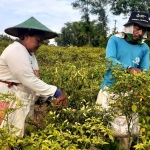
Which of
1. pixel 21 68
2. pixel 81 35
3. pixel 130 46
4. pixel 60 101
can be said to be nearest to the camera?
pixel 21 68

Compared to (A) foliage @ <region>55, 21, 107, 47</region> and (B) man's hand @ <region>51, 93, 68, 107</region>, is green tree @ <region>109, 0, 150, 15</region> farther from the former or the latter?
(B) man's hand @ <region>51, 93, 68, 107</region>

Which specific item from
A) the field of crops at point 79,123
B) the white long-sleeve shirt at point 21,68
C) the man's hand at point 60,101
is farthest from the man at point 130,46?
the white long-sleeve shirt at point 21,68

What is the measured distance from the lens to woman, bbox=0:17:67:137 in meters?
3.04

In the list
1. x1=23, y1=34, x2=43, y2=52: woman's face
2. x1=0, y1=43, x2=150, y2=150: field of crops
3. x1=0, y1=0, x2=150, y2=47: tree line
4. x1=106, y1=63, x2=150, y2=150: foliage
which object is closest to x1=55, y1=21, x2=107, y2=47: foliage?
x1=0, y1=0, x2=150, y2=47: tree line

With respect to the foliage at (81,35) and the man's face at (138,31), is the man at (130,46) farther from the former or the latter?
the foliage at (81,35)

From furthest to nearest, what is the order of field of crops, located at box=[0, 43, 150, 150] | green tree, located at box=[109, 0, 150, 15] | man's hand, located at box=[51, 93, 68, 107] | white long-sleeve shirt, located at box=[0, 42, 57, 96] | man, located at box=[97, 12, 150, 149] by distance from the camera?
1. green tree, located at box=[109, 0, 150, 15]
2. man, located at box=[97, 12, 150, 149]
3. man's hand, located at box=[51, 93, 68, 107]
4. white long-sleeve shirt, located at box=[0, 42, 57, 96]
5. field of crops, located at box=[0, 43, 150, 150]

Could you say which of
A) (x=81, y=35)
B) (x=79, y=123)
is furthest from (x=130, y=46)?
(x=81, y=35)

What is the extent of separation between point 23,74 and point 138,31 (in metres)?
1.24

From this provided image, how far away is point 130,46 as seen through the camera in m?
3.78

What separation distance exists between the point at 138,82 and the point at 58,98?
2.47ft

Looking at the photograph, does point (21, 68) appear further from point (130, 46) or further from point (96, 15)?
point (96, 15)

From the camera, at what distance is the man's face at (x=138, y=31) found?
366cm

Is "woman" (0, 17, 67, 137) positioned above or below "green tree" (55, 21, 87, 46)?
above

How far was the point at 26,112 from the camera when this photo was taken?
10.6 ft
